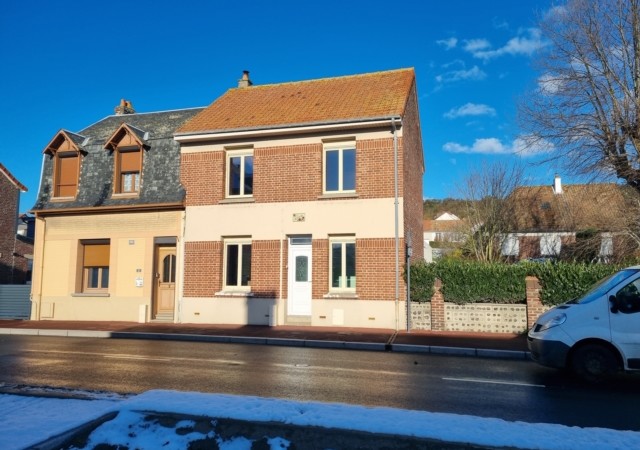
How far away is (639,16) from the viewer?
602 inches

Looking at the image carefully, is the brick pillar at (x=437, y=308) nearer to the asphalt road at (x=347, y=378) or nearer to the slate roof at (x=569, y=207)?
the asphalt road at (x=347, y=378)

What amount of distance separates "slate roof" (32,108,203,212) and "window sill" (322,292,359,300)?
614 cm

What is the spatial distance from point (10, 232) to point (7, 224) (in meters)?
0.53

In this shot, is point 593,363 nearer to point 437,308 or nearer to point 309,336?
point 437,308

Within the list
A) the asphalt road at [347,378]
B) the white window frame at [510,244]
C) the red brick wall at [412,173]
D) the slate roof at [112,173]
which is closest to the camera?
the asphalt road at [347,378]

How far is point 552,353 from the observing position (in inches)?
311

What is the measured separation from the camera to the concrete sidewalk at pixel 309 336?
1157cm

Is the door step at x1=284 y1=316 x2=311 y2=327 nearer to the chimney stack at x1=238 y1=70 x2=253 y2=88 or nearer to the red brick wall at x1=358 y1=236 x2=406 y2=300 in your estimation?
the red brick wall at x1=358 y1=236 x2=406 y2=300

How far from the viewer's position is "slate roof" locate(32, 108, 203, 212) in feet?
57.1

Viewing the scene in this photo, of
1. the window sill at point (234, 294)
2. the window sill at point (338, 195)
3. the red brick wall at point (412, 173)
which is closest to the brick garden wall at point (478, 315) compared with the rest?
the red brick wall at point (412, 173)

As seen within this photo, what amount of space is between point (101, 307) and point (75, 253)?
7.62 feet

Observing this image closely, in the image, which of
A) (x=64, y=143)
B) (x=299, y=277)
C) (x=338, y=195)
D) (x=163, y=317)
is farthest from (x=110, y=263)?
(x=338, y=195)

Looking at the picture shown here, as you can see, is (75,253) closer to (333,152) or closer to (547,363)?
(333,152)

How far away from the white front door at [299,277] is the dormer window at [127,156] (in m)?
6.65
